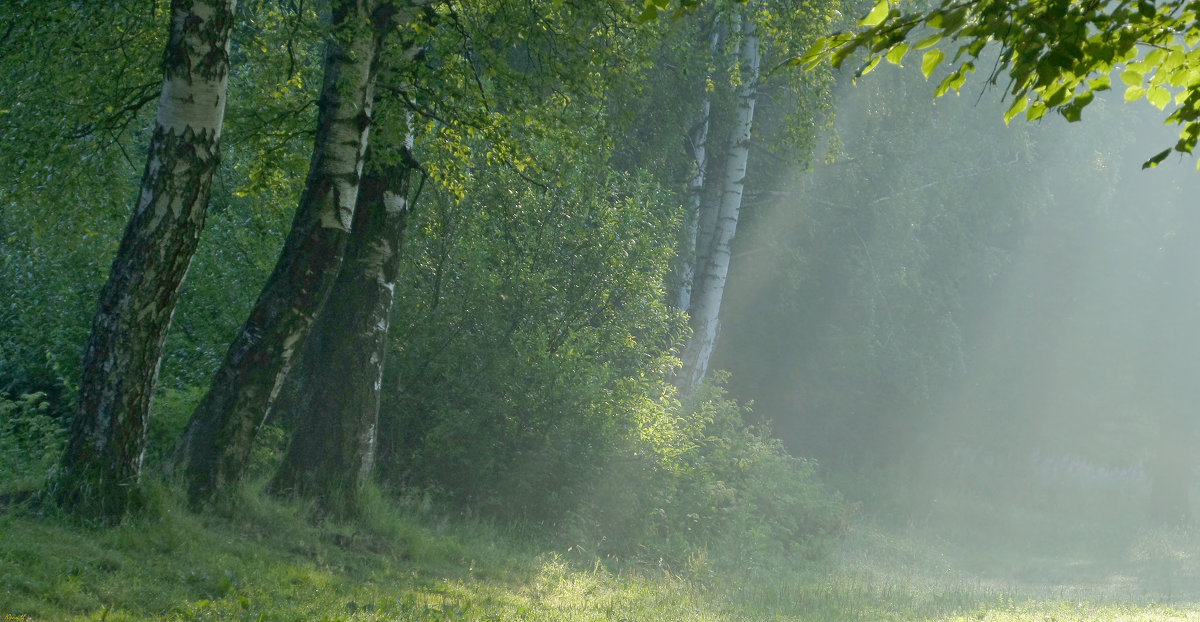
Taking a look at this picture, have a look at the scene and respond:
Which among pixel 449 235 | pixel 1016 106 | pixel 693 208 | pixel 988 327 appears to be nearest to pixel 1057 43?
pixel 1016 106

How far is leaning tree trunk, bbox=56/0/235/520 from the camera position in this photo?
24.8 feet

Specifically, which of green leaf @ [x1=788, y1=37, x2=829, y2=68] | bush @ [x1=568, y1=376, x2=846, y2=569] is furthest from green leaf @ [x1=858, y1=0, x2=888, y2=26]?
bush @ [x1=568, y1=376, x2=846, y2=569]

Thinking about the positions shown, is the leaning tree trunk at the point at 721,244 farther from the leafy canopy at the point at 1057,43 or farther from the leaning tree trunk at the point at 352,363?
the leafy canopy at the point at 1057,43

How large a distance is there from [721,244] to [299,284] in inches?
481

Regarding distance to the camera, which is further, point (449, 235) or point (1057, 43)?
point (449, 235)

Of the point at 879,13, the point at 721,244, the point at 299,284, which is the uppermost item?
the point at 721,244

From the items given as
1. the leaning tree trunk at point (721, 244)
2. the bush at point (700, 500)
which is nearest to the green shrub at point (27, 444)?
the bush at point (700, 500)

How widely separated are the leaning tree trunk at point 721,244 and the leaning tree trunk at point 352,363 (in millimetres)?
10276

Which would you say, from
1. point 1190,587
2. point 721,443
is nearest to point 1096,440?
point 1190,587

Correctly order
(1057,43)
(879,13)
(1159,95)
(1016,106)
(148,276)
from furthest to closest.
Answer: (148,276) < (1016,106) < (1159,95) < (879,13) < (1057,43)

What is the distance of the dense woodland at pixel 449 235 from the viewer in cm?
763

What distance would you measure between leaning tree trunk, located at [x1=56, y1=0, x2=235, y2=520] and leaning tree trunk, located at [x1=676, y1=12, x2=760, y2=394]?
13005 mm

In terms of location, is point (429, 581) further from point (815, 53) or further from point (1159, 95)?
point (1159, 95)

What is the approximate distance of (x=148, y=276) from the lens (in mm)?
7598
